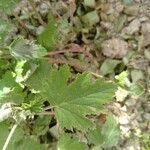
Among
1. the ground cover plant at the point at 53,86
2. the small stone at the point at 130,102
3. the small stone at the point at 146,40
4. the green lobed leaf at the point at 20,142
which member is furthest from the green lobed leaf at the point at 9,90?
the small stone at the point at 146,40

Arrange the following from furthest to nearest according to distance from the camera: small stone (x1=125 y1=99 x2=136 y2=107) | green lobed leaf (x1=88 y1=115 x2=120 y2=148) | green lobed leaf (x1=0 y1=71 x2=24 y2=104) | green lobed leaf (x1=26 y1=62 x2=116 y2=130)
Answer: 1. small stone (x1=125 y1=99 x2=136 y2=107)
2. green lobed leaf (x1=88 y1=115 x2=120 y2=148)
3. green lobed leaf (x1=0 y1=71 x2=24 y2=104)
4. green lobed leaf (x1=26 y1=62 x2=116 y2=130)

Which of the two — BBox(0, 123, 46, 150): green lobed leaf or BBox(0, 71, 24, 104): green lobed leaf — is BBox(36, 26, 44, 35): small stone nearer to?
BBox(0, 71, 24, 104): green lobed leaf

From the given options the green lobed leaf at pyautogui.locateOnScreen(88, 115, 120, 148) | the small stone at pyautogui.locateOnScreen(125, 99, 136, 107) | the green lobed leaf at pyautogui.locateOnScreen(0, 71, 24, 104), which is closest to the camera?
the green lobed leaf at pyautogui.locateOnScreen(0, 71, 24, 104)

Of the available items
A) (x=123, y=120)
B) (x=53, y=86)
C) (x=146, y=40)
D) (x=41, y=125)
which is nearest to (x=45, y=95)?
(x=53, y=86)

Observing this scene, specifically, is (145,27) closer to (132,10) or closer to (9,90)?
(132,10)

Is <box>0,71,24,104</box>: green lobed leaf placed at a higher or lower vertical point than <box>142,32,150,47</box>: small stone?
higher

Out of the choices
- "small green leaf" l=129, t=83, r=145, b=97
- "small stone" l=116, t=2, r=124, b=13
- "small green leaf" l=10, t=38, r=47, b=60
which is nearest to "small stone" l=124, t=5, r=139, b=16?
"small stone" l=116, t=2, r=124, b=13
